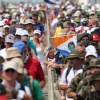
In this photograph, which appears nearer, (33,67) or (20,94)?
(20,94)

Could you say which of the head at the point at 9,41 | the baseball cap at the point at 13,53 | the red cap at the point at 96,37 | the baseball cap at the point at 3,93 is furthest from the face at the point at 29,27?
the baseball cap at the point at 3,93

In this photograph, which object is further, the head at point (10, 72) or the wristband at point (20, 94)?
the head at point (10, 72)

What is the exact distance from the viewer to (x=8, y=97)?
6.82m

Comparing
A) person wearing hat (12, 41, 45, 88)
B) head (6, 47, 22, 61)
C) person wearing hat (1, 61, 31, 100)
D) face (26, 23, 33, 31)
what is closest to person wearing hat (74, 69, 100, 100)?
person wearing hat (1, 61, 31, 100)

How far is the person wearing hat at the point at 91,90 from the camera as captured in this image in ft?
26.5

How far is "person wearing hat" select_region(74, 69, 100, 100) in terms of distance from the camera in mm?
8062

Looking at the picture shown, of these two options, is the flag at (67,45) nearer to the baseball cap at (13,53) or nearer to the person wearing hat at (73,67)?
the person wearing hat at (73,67)

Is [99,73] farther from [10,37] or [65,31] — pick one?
[65,31]

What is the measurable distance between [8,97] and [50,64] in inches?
244

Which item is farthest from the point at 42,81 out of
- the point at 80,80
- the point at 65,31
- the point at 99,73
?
the point at 65,31

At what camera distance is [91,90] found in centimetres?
809

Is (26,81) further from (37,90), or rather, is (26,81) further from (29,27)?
(29,27)

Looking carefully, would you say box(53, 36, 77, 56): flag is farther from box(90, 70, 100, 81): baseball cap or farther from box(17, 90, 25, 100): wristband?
box(17, 90, 25, 100): wristband

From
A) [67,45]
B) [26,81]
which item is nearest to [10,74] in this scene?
[26,81]
